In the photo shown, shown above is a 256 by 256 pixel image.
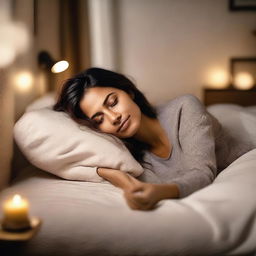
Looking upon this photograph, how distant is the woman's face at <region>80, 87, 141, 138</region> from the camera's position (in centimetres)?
143

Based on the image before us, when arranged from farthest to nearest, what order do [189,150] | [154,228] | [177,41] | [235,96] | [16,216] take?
1. [177,41]
2. [235,96]
3. [189,150]
4. [154,228]
5. [16,216]

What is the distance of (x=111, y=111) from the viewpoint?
1.44 m

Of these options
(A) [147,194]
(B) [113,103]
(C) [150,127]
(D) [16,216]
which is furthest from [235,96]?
(D) [16,216]

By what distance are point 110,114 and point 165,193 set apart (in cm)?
44

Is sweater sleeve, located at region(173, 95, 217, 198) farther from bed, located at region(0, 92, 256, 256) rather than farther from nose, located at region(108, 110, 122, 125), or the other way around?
nose, located at region(108, 110, 122, 125)

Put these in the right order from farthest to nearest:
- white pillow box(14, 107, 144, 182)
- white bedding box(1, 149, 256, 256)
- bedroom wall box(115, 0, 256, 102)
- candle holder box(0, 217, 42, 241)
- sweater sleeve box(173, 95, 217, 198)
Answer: bedroom wall box(115, 0, 256, 102)
white pillow box(14, 107, 144, 182)
sweater sleeve box(173, 95, 217, 198)
white bedding box(1, 149, 256, 256)
candle holder box(0, 217, 42, 241)

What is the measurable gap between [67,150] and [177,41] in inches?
89.5

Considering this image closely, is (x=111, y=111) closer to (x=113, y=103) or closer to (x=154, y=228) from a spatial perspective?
(x=113, y=103)

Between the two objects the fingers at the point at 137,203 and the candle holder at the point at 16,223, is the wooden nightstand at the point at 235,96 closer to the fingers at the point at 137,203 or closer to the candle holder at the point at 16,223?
the fingers at the point at 137,203

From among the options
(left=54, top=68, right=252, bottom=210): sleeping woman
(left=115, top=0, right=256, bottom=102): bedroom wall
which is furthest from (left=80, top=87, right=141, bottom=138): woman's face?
(left=115, top=0, right=256, bottom=102): bedroom wall

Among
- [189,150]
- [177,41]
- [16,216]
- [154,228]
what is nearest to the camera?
[16,216]

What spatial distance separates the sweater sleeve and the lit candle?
1.46ft

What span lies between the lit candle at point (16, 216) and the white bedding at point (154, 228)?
159 mm

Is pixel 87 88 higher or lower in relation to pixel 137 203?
higher
